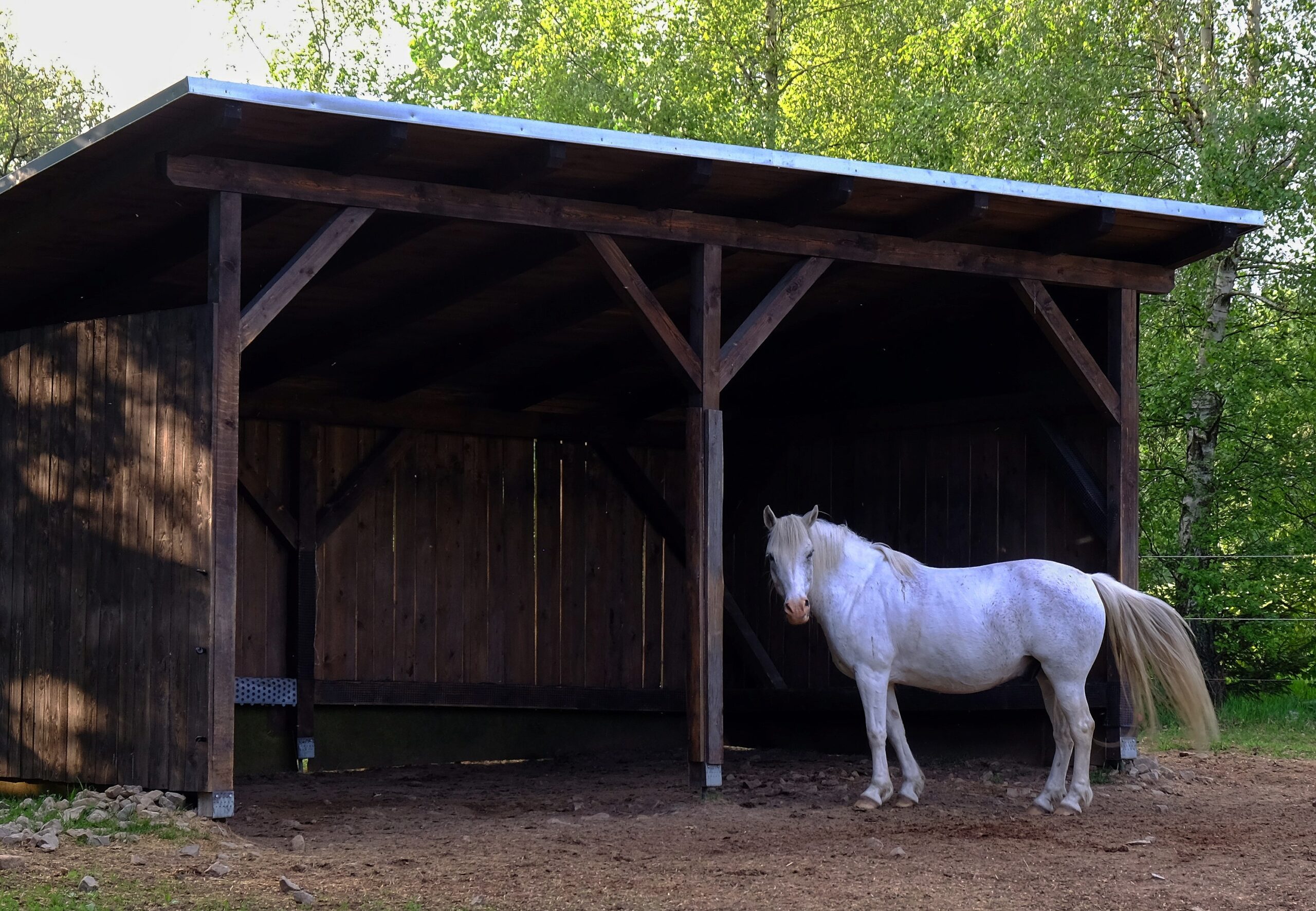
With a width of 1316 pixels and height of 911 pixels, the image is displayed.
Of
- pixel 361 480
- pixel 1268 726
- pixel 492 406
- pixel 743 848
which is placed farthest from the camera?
pixel 1268 726

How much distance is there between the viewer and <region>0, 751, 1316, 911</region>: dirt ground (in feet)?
17.4

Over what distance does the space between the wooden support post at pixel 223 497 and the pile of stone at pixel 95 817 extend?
0.52ft

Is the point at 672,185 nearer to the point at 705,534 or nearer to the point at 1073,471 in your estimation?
the point at 705,534

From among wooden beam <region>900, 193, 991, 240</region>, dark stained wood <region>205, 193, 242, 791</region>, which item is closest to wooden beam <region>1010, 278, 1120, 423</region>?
wooden beam <region>900, 193, 991, 240</region>

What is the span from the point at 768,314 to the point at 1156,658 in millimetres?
2631

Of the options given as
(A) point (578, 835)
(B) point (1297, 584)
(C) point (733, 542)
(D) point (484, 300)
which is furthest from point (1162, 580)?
(A) point (578, 835)

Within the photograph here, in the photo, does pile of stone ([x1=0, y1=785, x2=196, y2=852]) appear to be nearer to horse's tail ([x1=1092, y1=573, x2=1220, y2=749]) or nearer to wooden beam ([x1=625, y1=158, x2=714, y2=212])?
wooden beam ([x1=625, y1=158, x2=714, y2=212])

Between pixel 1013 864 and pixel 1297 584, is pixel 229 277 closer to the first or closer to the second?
pixel 1013 864

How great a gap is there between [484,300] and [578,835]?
12.0 ft

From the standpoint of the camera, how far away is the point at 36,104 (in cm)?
2341

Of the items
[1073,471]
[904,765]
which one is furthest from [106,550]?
[1073,471]

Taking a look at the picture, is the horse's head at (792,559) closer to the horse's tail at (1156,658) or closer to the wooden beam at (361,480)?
the horse's tail at (1156,658)

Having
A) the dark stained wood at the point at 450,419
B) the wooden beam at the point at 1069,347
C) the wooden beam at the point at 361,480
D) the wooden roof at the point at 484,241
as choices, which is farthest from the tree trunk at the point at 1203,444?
the wooden beam at the point at 361,480

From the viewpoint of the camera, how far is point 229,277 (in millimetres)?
6434
